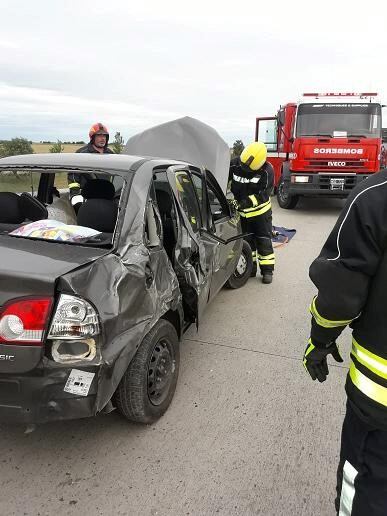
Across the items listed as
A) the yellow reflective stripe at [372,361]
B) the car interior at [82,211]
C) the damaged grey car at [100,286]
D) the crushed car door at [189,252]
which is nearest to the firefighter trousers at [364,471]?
the yellow reflective stripe at [372,361]

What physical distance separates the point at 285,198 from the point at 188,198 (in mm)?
8882

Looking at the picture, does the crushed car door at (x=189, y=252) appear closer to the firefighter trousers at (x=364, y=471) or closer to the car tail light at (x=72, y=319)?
the car tail light at (x=72, y=319)

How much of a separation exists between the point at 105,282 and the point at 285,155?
410 inches

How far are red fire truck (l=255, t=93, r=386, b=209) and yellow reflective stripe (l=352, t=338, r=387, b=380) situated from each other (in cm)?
960

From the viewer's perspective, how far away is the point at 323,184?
10.6 meters

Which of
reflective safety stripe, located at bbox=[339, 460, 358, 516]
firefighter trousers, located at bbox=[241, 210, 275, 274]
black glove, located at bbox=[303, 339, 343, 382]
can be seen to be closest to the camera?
reflective safety stripe, located at bbox=[339, 460, 358, 516]

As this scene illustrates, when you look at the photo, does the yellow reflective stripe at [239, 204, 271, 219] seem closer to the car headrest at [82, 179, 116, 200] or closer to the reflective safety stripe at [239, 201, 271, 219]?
the reflective safety stripe at [239, 201, 271, 219]

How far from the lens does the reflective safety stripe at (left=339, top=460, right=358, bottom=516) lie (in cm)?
142

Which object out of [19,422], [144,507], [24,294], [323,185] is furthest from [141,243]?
[323,185]

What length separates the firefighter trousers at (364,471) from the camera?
136 cm

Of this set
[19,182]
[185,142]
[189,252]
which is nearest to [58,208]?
[19,182]

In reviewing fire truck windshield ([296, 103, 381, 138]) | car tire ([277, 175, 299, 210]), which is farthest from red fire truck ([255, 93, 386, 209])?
car tire ([277, 175, 299, 210])

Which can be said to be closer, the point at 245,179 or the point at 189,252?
the point at 189,252

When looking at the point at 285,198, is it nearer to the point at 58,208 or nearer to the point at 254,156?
the point at 254,156
